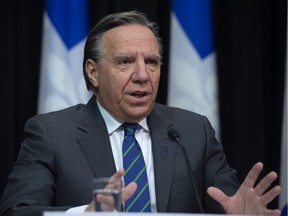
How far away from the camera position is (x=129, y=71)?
9.39 ft

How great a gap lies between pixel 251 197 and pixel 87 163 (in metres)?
0.69

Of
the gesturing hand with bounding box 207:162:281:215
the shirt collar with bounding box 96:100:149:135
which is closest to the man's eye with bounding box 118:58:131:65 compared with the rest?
the shirt collar with bounding box 96:100:149:135

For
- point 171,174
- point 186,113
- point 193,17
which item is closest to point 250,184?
point 171,174

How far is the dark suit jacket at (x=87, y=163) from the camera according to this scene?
262 centimetres

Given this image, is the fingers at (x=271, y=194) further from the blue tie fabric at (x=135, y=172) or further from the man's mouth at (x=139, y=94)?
the man's mouth at (x=139, y=94)

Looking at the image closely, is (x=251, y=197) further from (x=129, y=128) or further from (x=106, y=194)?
(x=106, y=194)

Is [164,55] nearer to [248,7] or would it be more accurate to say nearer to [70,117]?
[248,7]

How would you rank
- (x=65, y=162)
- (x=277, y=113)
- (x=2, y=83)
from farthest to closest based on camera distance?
(x=277, y=113) < (x=2, y=83) < (x=65, y=162)

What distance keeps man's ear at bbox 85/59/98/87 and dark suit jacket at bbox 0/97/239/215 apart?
9cm

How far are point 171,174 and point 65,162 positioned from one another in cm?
45

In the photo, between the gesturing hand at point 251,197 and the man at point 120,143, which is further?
the man at point 120,143

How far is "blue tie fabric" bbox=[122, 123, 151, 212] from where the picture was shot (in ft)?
8.79

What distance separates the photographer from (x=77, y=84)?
3635 millimetres

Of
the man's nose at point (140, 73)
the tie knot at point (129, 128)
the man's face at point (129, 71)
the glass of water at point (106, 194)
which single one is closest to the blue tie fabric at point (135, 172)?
the tie knot at point (129, 128)
